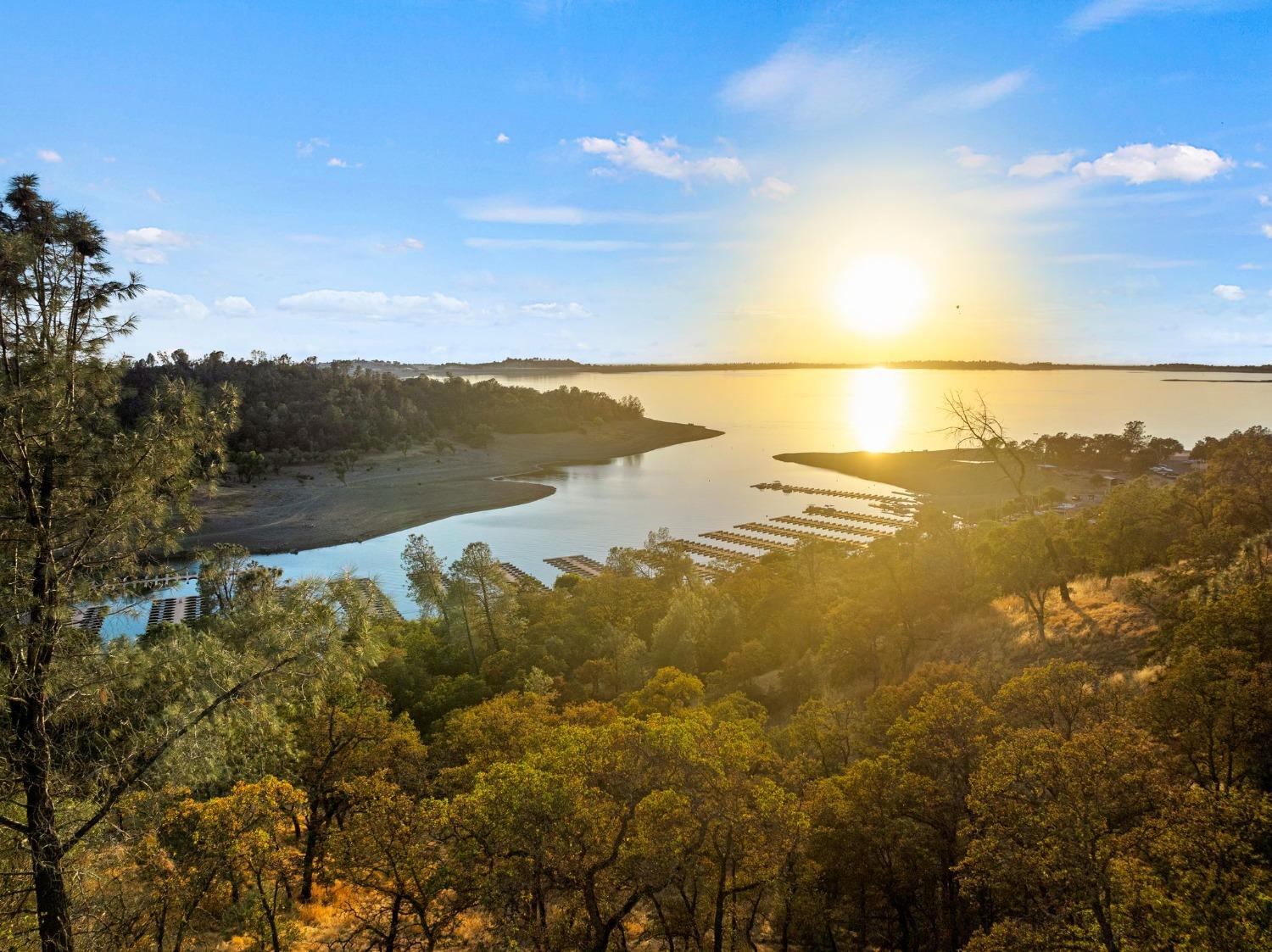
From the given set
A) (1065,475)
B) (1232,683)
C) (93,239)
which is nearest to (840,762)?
(1232,683)

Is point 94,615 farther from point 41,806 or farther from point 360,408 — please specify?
point 360,408

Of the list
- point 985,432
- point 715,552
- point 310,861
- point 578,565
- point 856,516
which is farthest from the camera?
point 856,516

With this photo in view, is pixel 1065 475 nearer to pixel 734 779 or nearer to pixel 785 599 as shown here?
pixel 785 599

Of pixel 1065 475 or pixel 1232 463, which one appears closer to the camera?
pixel 1232 463

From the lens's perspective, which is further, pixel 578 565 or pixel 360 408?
pixel 360 408

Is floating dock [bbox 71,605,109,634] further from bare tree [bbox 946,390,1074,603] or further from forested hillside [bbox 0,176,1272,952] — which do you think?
bare tree [bbox 946,390,1074,603]

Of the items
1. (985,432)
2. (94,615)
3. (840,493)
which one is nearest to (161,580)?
(94,615)

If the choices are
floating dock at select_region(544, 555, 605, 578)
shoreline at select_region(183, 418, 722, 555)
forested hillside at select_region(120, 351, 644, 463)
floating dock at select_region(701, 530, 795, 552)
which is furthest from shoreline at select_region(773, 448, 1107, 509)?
forested hillside at select_region(120, 351, 644, 463)
